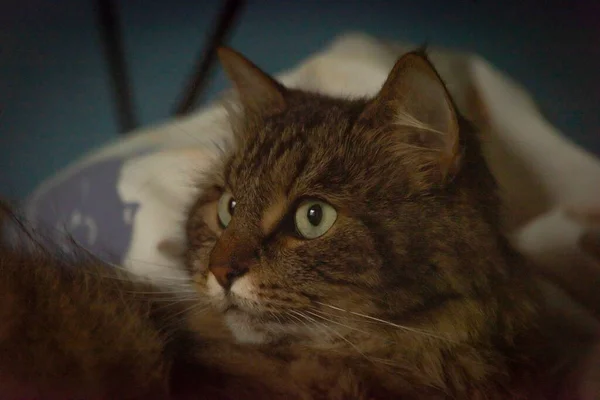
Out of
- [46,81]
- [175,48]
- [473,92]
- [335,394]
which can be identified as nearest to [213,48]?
[175,48]

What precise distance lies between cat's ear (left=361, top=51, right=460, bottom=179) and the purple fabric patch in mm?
449

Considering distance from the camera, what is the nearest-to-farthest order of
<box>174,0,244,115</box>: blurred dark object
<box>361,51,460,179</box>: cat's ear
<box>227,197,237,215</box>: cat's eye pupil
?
<box>361,51,460,179</box>: cat's ear → <box>227,197,237,215</box>: cat's eye pupil → <box>174,0,244,115</box>: blurred dark object

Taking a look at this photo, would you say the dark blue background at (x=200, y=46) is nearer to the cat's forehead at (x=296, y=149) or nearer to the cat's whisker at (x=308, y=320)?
the cat's forehead at (x=296, y=149)

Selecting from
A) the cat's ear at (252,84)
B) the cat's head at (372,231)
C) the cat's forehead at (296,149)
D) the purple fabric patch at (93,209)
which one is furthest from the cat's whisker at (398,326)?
the purple fabric patch at (93,209)

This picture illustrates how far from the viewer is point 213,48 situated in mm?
724

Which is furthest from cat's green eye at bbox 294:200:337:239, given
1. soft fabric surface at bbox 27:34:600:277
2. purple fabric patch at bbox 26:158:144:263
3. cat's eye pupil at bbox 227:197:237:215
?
purple fabric patch at bbox 26:158:144:263

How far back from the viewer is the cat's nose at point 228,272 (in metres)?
0.51

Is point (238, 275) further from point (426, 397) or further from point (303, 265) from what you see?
point (426, 397)

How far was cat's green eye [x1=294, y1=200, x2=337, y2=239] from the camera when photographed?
1.73ft

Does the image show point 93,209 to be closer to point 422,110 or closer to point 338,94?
point 338,94

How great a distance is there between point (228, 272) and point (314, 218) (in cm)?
10

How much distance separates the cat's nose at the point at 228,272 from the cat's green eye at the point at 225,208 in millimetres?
108

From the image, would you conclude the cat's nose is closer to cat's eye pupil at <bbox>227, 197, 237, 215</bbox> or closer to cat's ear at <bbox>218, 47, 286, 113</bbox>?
cat's eye pupil at <bbox>227, 197, 237, 215</bbox>

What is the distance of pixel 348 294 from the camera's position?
501mm
